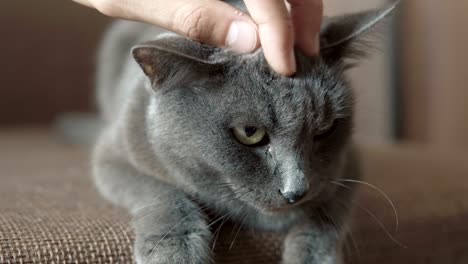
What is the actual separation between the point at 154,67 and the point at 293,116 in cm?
24

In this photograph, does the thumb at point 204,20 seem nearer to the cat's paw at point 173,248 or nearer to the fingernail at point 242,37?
the fingernail at point 242,37

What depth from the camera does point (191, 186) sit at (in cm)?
104

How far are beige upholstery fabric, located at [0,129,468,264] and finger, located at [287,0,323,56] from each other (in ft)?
1.18

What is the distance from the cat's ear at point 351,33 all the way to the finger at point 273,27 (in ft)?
0.71

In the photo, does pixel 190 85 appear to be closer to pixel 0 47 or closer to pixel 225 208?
pixel 225 208

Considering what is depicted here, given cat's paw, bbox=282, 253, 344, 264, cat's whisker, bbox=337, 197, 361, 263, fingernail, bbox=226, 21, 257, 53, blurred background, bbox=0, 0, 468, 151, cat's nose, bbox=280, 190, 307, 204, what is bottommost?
blurred background, bbox=0, 0, 468, 151

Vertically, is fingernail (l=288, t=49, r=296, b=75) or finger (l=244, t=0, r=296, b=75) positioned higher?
finger (l=244, t=0, r=296, b=75)

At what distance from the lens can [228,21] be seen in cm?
89

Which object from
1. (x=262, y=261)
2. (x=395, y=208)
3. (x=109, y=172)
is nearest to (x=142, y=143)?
(x=109, y=172)

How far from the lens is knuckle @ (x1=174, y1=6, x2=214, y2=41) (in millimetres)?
866

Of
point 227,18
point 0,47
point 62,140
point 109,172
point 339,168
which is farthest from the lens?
point 0,47

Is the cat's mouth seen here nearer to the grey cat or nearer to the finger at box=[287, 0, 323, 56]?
the grey cat

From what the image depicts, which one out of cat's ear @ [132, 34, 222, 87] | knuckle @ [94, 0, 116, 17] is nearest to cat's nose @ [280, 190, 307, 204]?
cat's ear @ [132, 34, 222, 87]

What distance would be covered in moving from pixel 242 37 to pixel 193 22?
93mm
